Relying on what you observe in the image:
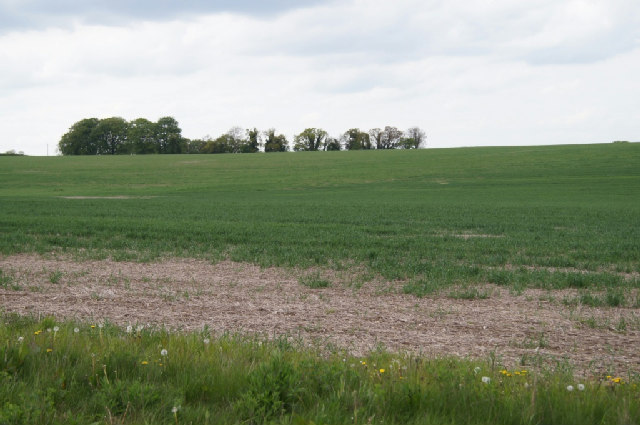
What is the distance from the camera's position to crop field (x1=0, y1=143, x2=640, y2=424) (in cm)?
421

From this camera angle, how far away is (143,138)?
14538 centimetres

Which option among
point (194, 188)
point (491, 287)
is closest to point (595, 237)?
point (491, 287)

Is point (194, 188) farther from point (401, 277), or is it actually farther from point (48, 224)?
point (401, 277)

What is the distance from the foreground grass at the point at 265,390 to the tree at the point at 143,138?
146843 mm

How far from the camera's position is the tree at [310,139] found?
540 feet

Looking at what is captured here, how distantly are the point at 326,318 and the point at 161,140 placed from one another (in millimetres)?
146882

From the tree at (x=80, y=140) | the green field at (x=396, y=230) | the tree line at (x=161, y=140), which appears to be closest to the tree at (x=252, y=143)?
the tree line at (x=161, y=140)

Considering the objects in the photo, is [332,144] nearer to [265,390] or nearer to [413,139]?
[413,139]

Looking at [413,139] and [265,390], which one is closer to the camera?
[265,390]

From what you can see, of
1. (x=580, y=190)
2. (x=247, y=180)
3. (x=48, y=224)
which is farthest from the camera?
(x=247, y=180)

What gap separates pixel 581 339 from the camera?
7.33m

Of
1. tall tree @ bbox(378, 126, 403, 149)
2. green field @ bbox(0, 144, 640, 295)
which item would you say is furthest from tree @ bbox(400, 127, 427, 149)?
green field @ bbox(0, 144, 640, 295)

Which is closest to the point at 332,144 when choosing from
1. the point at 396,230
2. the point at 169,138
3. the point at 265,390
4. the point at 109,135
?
the point at 169,138

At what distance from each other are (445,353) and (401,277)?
523 centimetres
